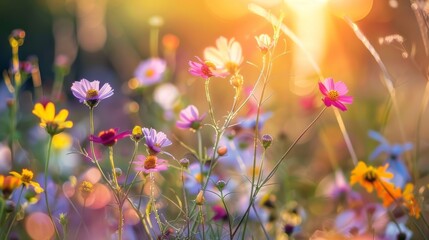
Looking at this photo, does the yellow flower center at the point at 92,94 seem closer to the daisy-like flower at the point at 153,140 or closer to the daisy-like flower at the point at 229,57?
the daisy-like flower at the point at 153,140

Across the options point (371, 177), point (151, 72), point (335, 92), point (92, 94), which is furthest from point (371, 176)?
point (151, 72)

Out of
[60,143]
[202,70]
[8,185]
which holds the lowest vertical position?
[60,143]

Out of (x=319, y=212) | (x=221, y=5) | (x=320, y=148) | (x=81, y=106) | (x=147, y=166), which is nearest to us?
(x=147, y=166)

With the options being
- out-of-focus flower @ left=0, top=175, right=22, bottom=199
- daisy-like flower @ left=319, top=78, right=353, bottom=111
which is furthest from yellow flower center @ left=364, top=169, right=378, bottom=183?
out-of-focus flower @ left=0, top=175, right=22, bottom=199

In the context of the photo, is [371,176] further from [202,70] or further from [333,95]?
[202,70]

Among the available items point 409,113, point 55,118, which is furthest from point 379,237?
point 409,113

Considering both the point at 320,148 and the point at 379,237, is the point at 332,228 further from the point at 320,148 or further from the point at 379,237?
the point at 320,148

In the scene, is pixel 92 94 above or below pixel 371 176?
above
